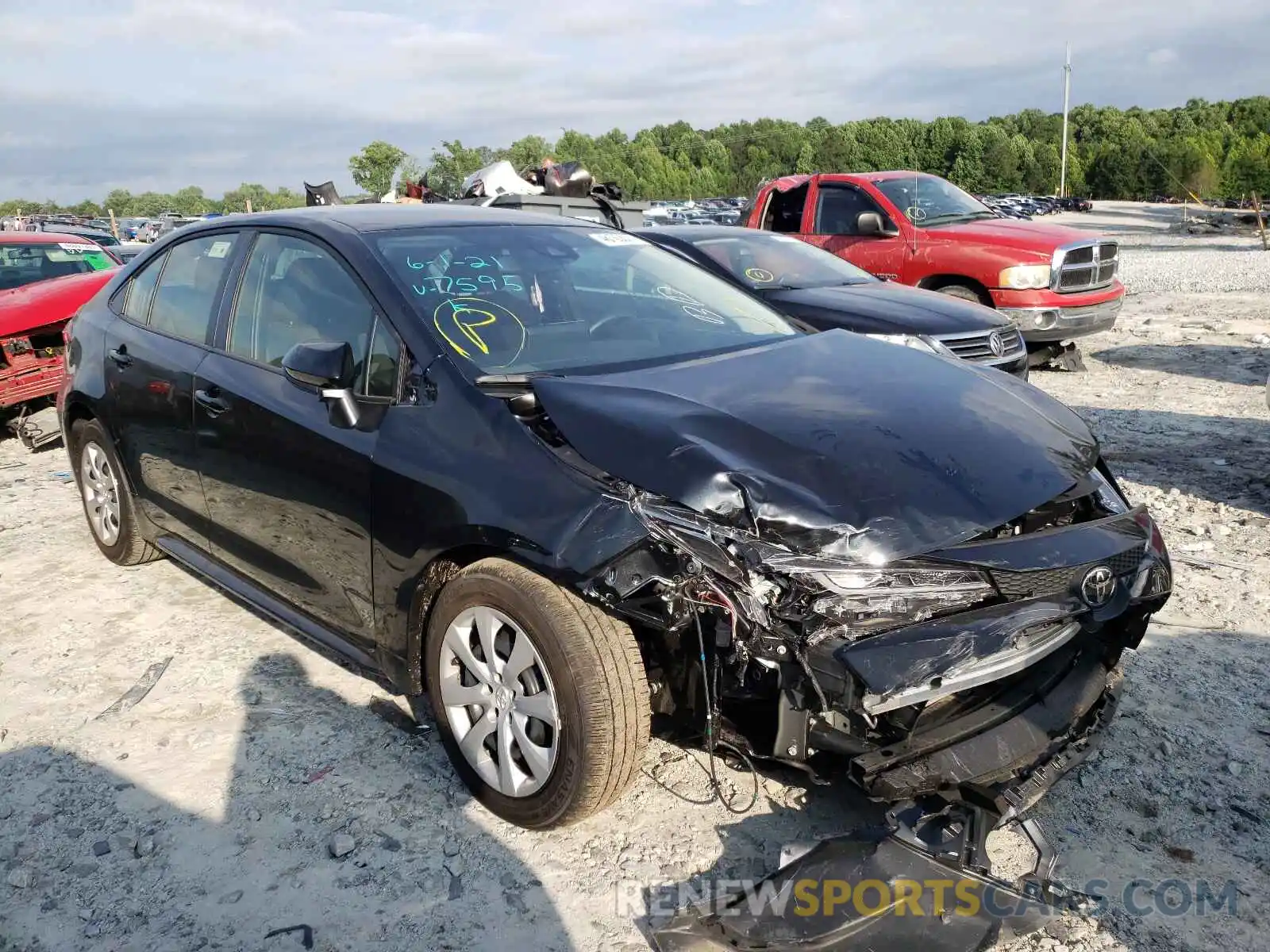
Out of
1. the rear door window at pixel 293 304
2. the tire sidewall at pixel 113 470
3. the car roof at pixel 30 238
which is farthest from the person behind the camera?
the car roof at pixel 30 238

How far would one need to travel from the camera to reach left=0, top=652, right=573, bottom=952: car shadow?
2.58 m

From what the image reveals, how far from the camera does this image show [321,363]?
3.07 m

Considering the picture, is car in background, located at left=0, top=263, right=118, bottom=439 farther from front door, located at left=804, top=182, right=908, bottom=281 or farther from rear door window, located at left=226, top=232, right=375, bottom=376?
front door, located at left=804, top=182, right=908, bottom=281

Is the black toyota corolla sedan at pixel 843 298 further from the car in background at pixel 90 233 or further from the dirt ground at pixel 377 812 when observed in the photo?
the car in background at pixel 90 233

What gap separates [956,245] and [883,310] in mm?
2765

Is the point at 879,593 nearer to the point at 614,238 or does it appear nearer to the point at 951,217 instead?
the point at 614,238

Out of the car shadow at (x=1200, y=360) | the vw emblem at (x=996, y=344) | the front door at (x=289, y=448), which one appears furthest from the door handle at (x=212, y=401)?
the car shadow at (x=1200, y=360)

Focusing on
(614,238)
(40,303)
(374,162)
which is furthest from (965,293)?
(374,162)

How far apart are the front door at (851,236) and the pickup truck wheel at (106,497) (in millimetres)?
7000

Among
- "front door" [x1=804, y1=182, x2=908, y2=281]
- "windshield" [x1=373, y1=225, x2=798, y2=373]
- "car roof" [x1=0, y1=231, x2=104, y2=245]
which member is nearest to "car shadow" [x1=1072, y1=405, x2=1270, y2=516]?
"front door" [x1=804, y1=182, x2=908, y2=281]

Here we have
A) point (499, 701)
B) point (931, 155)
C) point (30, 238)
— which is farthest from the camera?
point (931, 155)

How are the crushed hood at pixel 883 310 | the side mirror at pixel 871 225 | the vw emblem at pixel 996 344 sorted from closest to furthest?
the crushed hood at pixel 883 310 < the vw emblem at pixel 996 344 < the side mirror at pixel 871 225

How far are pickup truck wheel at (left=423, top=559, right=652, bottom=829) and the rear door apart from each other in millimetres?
1693

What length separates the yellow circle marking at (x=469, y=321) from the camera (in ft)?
10.3
